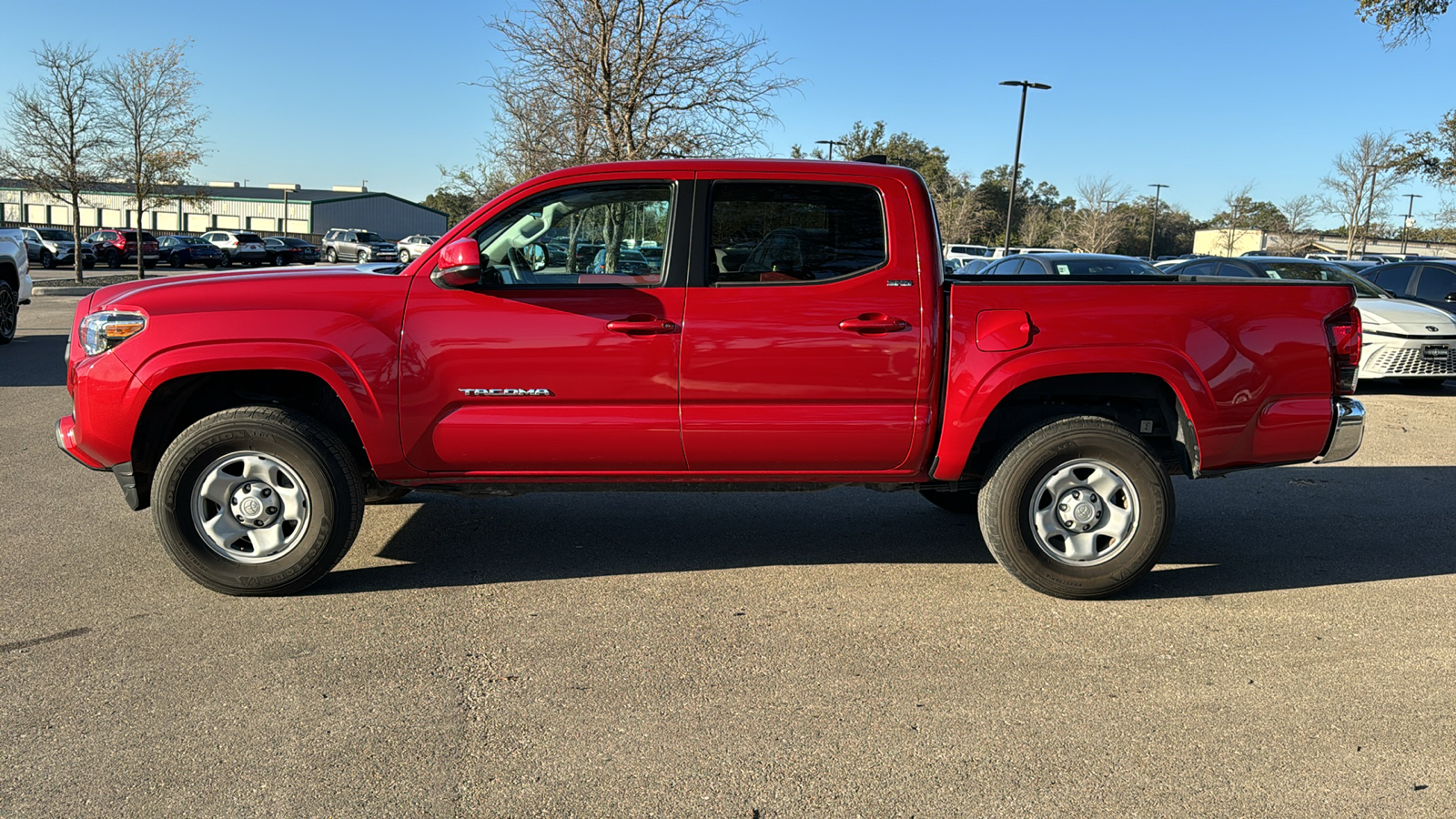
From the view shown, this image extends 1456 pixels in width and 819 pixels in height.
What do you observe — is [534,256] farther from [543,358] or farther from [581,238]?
[543,358]

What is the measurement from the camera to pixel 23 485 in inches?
257

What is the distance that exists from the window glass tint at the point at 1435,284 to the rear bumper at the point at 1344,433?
33.8 feet

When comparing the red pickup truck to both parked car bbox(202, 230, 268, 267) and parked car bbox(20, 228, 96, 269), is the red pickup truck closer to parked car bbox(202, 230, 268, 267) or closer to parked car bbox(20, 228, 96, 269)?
parked car bbox(20, 228, 96, 269)

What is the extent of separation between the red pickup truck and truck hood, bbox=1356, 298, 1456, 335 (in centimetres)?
798

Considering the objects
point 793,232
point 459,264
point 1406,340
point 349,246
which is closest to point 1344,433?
point 793,232

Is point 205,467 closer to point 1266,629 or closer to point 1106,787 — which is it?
point 1106,787

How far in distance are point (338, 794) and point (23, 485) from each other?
4.83 metres

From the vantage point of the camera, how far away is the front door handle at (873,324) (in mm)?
4590

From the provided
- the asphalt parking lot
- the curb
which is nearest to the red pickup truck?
the asphalt parking lot

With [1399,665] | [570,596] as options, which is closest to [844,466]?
[570,596]

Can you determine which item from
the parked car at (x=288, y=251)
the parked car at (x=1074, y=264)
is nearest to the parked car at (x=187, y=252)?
the parked car at (x=288, y=251)

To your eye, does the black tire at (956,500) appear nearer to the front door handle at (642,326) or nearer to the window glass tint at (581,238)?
the front door handle at (642,326)

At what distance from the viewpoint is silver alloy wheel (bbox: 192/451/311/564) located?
4.60m

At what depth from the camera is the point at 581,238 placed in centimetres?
474
